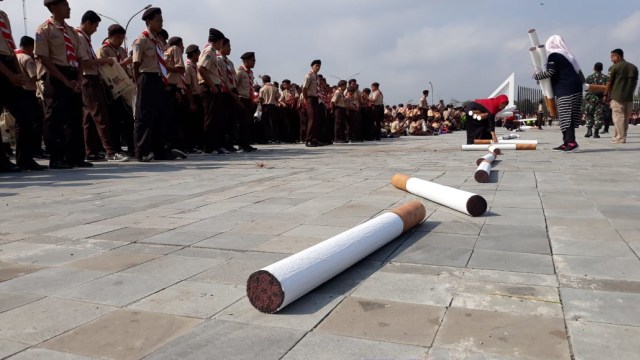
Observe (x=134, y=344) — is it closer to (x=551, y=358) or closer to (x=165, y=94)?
(x=551, y=358)

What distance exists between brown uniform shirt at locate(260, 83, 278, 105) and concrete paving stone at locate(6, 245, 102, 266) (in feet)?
49.3

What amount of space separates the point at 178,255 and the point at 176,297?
0.72 metres

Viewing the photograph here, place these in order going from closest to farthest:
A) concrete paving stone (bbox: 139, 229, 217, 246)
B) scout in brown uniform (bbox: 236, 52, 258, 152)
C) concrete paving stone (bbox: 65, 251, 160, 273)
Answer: concrete paving stone (bbox: 65, 251, 160, 273)
concrete paving stone (bbox: 139, 229, 217, 246)
scout in brown uniform (bbox: 236, 52, 258, 152)

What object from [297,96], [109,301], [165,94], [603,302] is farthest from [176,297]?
[297,96]

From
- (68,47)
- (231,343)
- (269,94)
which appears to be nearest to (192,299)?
(231,343)

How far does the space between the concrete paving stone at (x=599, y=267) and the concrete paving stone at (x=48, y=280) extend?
243cm

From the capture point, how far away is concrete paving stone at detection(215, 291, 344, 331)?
204 centimetres

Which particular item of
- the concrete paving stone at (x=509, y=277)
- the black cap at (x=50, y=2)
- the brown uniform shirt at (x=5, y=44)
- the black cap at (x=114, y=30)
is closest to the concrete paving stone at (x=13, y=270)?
the concrete paving stone at (x=509, y=277)

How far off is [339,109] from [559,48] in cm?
906

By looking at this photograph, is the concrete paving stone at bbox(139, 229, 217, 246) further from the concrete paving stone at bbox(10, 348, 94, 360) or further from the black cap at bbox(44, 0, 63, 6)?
the black cap at bbox(44, 0, 63, 6)

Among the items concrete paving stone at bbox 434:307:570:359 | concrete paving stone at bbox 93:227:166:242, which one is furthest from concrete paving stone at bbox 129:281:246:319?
concrete paving stone at bbox 93:227:166:242

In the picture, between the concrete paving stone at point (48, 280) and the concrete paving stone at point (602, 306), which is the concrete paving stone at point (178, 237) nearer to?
the concrete paving stone at point (48, 280)

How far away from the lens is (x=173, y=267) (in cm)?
280

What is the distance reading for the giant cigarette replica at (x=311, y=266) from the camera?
2133 mm
